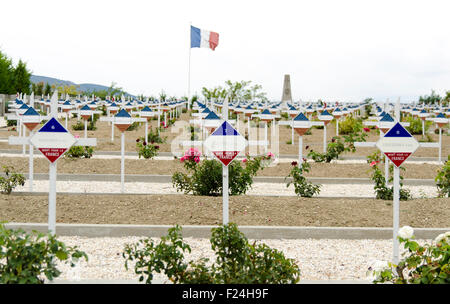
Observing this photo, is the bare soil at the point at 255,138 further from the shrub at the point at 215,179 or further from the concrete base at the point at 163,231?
the concrete base at the point at 163,231

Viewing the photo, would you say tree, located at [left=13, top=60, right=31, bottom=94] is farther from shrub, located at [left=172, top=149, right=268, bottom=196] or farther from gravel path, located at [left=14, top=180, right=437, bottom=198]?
shrub, located at [left=172, top=149, right=268, bottom=196]

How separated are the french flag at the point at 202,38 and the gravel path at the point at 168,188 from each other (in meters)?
28.1

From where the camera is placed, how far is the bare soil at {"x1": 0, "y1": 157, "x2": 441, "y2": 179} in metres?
14.1

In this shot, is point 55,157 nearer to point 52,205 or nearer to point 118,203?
point 52,205

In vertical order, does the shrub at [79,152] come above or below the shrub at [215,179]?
above

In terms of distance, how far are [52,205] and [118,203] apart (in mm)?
3535

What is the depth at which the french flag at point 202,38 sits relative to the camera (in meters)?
39.8

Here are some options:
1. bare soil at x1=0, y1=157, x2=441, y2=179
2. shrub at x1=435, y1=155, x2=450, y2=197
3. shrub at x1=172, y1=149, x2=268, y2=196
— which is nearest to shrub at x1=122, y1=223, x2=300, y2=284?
shrub at x1=172, y1=149, x2=268, y2=196

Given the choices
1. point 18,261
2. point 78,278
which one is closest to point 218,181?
point 78,278

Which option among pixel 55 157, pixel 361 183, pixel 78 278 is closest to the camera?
pixel 55 157

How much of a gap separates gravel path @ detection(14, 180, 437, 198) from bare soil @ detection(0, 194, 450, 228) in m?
2.22

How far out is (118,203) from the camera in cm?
896

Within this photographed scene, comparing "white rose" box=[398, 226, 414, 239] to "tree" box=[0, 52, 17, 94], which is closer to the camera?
"white rose" box=[398, 226, 414, 239]

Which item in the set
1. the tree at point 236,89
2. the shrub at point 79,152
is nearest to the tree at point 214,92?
the tree at point 236,89
